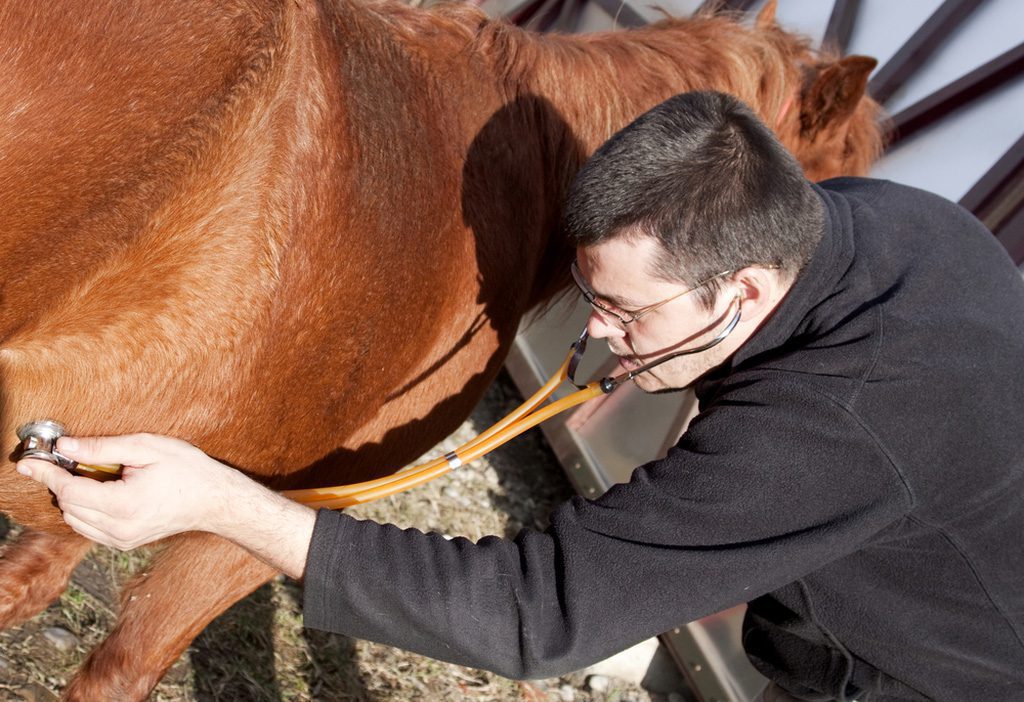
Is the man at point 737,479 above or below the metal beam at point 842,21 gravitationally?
below

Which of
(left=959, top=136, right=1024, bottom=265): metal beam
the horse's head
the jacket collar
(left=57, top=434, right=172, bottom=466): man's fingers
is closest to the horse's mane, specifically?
the horse's head

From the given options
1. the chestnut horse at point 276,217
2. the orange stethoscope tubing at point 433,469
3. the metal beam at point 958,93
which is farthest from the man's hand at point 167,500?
the metal beam at point 958,93

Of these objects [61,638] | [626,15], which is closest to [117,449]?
[61,638]

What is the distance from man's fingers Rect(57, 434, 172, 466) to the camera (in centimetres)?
131

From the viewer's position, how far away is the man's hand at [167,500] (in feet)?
4.26

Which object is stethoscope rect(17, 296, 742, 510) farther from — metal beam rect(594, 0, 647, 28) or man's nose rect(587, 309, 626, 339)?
metal beam rect(594, 0, 647, 28)

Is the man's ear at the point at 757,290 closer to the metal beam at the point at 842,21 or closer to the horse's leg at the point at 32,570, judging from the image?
the horse's leg at the point at 32,570

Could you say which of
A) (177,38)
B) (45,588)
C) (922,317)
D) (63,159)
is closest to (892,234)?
(922,317)

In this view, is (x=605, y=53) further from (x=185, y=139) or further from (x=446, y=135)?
(x=185, y=139)

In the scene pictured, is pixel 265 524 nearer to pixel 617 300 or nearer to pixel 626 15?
pixel 617 300

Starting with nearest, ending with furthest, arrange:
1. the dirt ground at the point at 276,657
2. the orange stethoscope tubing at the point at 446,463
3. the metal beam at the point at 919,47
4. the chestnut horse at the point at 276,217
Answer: the chestnut horse at the point at 276,217 < the orange stethoscope tubing at the point at 446,463 < the dirt ground at the point at 276,657 < the metal beam at the point at 919,47

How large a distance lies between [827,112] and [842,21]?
1.01 meters

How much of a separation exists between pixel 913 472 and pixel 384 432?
1.10 m

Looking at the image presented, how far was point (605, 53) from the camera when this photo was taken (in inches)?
89.0
